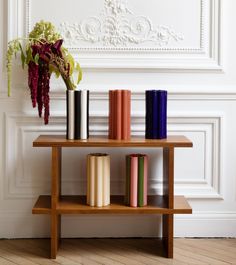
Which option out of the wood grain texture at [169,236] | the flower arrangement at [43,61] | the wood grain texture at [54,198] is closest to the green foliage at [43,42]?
the flower arrangement at [43,61]

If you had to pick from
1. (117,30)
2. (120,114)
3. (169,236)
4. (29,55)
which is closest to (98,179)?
(120,114)

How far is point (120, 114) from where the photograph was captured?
2332 millimetres

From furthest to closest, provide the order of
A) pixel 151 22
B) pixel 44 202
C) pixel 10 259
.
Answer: pixel 151 22 → pixel 44 202 → pixel 10 259

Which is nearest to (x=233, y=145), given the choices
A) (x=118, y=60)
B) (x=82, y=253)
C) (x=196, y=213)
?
(x=196, y=213)

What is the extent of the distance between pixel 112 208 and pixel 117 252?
25 centimetres

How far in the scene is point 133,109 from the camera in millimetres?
2582

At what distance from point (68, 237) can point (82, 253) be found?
10.4 inches

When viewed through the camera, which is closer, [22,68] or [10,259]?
[10,259]

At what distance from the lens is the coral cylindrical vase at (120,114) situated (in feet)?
7.63

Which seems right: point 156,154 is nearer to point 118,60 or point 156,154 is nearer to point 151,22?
point 118,60

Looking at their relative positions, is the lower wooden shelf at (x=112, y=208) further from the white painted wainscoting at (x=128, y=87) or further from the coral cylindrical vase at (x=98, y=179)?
the white painted wainscoting at (x=128, y=87)

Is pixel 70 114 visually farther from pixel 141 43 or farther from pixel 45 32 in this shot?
pixel 141 43

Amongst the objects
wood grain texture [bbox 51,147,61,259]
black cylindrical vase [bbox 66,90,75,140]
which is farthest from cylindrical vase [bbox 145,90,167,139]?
wood grain texture [bbox 51,147,61,259]

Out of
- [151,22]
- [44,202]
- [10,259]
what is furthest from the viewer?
[151,22]
